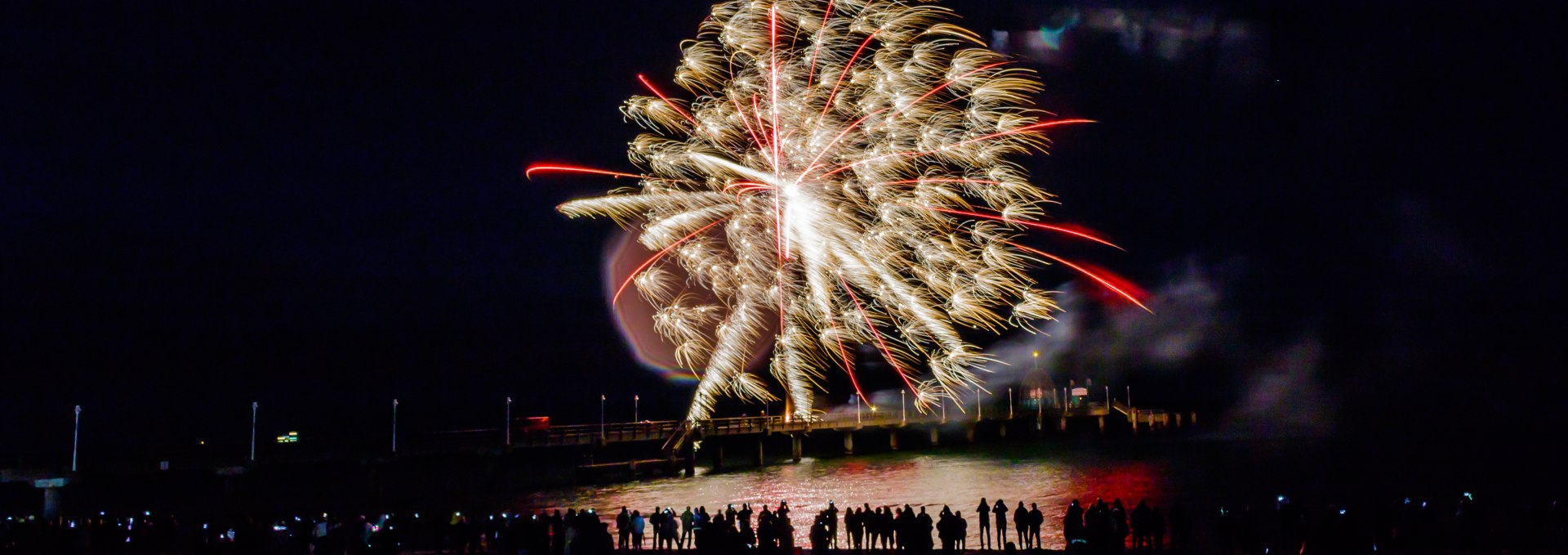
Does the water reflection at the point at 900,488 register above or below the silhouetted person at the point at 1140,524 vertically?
below

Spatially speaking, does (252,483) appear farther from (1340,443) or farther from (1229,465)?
(1340,443)

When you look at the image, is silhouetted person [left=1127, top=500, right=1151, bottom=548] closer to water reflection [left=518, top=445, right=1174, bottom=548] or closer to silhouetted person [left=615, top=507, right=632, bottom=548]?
water reflection [left=518, top=445, right=1174, bottom=548]

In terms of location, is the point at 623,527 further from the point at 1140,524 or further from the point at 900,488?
the point at 900,488

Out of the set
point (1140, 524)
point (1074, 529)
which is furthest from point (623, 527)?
point (1140, 524)

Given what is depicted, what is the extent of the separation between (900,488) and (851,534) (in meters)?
25.7

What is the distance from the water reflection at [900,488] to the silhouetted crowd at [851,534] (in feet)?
15.6

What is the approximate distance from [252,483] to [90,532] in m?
42.3

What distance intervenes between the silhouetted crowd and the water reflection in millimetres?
4762

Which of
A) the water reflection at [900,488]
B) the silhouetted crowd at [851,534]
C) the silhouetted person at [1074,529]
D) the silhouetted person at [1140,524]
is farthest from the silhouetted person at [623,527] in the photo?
the silhouetted person at [1140,524]

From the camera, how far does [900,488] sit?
44188 mm

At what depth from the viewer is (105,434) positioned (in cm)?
12462

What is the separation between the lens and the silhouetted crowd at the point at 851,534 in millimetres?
15227

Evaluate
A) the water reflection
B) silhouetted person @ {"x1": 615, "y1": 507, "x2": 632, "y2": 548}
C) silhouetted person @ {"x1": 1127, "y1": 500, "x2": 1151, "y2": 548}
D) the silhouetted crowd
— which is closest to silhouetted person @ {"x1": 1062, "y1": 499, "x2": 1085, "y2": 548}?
the silhouetted crowd

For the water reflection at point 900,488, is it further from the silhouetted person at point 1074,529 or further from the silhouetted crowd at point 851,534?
the silhouetted person at point 1074,529
